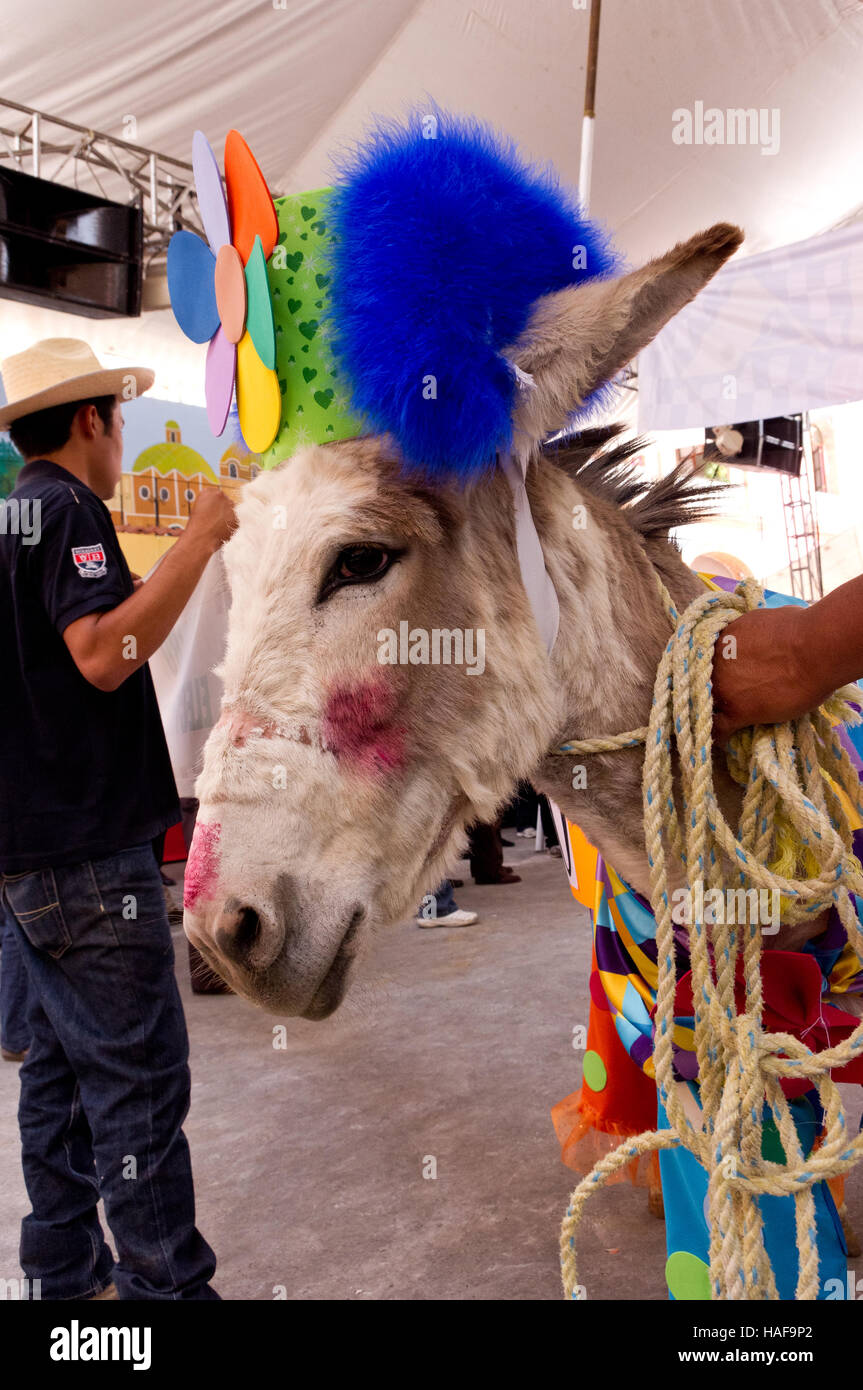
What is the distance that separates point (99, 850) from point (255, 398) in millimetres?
1076

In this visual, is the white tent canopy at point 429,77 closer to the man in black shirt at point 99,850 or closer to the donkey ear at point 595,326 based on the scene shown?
the man in black shirt at point 99,850

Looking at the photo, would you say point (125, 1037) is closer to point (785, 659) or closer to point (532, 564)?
point (532, 564)

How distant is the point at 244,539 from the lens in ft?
3.70

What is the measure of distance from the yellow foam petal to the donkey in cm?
6

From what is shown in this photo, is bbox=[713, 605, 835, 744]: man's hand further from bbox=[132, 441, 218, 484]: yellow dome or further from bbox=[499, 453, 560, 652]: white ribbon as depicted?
bbox=[132, 441, 218, 484]: yellow dome

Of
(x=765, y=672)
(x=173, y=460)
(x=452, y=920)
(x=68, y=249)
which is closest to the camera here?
(x=765, y=672)

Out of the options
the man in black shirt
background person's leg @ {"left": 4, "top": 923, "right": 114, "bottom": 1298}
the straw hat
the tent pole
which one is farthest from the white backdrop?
background person's leg @ {"left": 4, "top": 923, "right": 114, "bottom": 1298}

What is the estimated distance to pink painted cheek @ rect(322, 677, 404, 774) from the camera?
1.04 metres

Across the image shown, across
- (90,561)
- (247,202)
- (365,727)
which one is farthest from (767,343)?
(365,727)

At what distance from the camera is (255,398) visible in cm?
121

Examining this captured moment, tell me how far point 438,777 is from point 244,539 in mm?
374

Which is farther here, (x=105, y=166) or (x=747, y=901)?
(x=105, y=166)

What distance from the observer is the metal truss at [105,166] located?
5.67 metres
